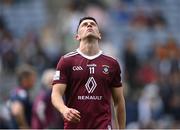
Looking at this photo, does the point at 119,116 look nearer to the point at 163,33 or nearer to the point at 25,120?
the point at 25,120

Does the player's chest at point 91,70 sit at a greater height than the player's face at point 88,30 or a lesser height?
lesser

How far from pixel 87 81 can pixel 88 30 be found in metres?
0.61

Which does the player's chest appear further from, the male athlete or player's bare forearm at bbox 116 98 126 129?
player's bare forearm at bbox 116 98 126 129

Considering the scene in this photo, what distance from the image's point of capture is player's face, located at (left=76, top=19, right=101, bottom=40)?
10633 millimetres

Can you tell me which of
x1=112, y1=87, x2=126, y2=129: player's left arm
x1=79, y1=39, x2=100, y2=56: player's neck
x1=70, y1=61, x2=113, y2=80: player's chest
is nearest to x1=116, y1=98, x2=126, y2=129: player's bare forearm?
x1=112, y1=87, x2=126, y2=129: player's left arm

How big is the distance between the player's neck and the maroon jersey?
0.10 m

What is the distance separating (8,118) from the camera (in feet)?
51.0

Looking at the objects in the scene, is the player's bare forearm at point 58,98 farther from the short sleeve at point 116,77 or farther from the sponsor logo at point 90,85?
the short sleeve at point 116,77

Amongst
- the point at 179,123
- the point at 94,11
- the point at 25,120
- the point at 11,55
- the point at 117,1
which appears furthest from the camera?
the point at 117,1

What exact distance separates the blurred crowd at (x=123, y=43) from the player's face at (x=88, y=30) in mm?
8167

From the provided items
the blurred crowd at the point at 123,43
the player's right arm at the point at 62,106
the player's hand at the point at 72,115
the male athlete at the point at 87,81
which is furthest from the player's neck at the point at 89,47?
the blurred crowd at the point at 123,43

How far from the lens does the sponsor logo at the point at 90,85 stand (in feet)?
34.8

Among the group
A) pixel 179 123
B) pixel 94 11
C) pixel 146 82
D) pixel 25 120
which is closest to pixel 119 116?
pixel 25 120

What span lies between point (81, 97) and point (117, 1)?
15.3 metres
